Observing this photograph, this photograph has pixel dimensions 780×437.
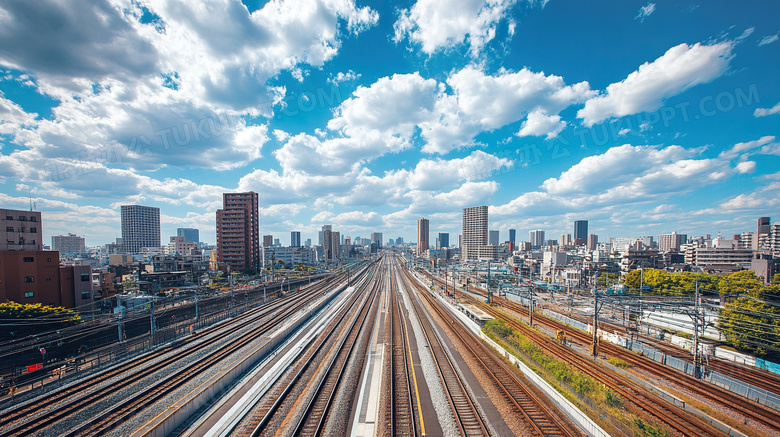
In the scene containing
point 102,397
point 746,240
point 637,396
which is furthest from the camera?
point 746,240

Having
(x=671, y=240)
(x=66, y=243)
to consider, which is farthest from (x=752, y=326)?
(x=66, y=243)

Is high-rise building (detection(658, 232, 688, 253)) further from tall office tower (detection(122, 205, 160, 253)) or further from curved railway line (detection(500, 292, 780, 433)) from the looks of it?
tall office tower (detection(122, 205, 160, 253))

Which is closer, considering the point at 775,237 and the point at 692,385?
the point at 692,385

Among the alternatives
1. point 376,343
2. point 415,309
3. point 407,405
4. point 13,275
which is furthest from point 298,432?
point 13,275

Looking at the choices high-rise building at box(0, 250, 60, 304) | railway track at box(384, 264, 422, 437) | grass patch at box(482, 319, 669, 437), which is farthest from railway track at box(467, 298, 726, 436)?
high-rise building at box(0, 250, 60, 304)

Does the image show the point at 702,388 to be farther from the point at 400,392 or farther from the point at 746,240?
the point at 746,240

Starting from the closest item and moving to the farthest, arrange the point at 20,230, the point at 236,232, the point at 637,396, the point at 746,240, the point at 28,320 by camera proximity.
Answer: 1. the point at 637,396
2. the point at 28,320
3. the point at 20,230
4. the point at 236,232
5. the point at 746,240

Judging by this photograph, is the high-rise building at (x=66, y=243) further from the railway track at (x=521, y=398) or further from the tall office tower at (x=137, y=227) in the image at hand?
the railway track at (x=521, y=398)

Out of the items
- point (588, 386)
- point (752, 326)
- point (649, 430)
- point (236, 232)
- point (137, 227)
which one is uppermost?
point (137, 227)
